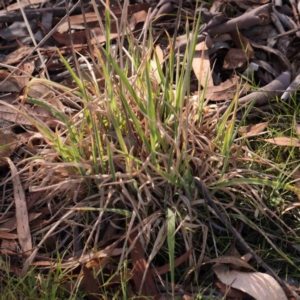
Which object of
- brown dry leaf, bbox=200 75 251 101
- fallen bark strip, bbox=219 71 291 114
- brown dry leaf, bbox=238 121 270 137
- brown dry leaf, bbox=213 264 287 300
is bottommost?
brown dry leaf, bbox=213 264 287 300

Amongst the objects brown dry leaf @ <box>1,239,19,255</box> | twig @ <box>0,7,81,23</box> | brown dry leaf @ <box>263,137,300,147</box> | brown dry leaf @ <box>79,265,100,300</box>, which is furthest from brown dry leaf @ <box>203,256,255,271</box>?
twig @ <box>0,7,81,23</box>

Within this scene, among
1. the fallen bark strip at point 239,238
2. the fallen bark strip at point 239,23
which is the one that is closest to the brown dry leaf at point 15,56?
the fallen bark strip at point 239,23

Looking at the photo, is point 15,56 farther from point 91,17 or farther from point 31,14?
point 91,17

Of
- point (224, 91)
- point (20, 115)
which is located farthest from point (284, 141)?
point (20, 115)

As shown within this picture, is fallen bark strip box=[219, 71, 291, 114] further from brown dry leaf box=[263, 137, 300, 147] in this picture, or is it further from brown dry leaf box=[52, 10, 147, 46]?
brown dry leaf box=[52, 10, 147, 46]

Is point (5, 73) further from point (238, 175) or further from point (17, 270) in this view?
point (238, 175)
